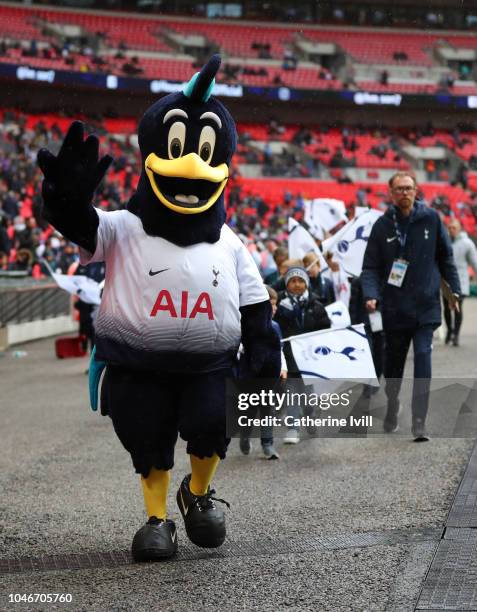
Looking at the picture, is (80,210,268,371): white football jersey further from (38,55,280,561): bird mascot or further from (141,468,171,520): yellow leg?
(141,468,171,520): yellow leg

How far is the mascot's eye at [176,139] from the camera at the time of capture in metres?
4.84

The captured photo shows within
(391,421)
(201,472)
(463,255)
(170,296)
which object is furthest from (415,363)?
(463,255)

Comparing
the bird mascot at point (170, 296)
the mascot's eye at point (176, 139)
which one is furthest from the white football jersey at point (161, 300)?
the mascot's eye at point (176, 139)

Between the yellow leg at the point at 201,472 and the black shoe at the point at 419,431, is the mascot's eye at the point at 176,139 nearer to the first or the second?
the yellow leg at the point at 201,472

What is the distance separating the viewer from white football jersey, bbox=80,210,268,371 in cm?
471

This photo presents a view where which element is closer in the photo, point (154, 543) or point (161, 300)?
point (154, 543)

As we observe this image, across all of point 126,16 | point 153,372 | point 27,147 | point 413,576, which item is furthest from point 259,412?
point 126,16

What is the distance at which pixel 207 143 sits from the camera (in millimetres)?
4906

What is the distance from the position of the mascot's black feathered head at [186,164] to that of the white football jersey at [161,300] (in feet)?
0.23

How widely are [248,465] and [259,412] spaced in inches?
67.1

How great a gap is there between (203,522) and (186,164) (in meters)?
1.43

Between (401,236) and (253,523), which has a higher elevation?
(401,236)

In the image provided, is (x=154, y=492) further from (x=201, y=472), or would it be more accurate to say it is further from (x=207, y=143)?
(x=207, y=143)

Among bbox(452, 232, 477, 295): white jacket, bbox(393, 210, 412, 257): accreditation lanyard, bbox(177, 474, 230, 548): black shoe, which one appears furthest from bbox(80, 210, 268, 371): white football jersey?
bbox(452, 232, 477, 295): white jacket
